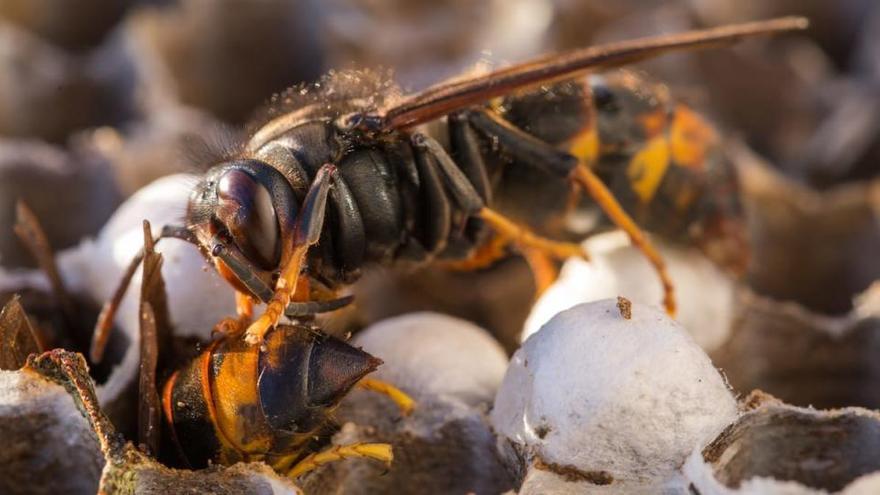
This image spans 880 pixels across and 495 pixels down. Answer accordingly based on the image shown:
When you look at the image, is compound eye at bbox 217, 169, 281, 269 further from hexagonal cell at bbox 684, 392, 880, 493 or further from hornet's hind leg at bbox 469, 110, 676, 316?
hexagonal cell at bbox 684, 392, 880, 493

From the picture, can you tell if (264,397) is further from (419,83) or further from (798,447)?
(419,83)

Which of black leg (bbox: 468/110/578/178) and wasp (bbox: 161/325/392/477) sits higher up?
black leg (bbox: 468/110/578/178)

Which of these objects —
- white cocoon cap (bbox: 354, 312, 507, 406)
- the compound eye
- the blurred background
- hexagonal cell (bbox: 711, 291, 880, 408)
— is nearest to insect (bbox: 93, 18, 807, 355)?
the compound eye

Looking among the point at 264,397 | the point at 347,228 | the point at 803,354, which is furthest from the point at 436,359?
the point at 803,354

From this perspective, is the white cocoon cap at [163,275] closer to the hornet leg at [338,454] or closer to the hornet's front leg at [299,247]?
the hornet's front leg at [299,247]

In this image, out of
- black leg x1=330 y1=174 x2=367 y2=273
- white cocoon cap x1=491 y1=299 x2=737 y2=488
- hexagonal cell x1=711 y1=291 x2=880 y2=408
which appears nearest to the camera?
white cocoon cap x1=491 y1=299 x2=737 y2=488

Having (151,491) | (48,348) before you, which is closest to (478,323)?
(48,348)

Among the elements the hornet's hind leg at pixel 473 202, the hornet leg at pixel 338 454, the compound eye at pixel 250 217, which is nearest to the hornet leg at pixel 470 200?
the hornet's hind leg at pixel 473 202
